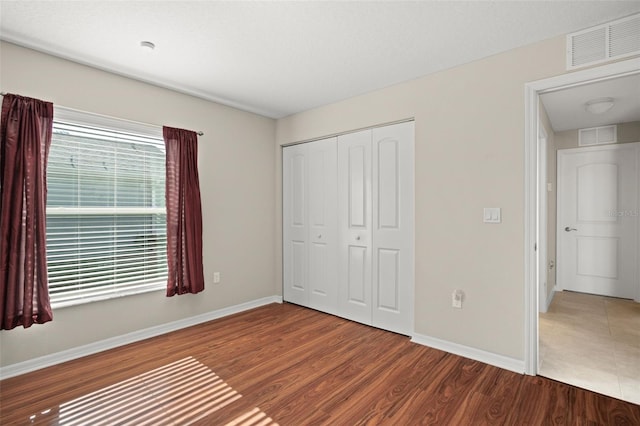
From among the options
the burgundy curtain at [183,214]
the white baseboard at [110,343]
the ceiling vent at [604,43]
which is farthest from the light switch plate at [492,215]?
the white baseboard at [110,343]

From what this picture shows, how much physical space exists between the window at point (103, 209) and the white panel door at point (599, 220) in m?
5.41

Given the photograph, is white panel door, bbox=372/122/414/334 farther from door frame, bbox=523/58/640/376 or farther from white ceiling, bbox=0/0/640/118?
door frame, bbox=523/58/640/376

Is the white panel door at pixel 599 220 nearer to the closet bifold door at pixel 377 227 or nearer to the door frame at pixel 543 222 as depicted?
the door frame at pixel 543 222

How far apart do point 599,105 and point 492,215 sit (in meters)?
2.00

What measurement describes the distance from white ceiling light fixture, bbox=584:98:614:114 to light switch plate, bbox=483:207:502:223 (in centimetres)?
189

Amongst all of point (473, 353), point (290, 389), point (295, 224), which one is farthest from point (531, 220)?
point (295, 224)

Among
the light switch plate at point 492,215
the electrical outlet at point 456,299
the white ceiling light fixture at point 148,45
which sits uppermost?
the white ceiling light fixture at point 148,45

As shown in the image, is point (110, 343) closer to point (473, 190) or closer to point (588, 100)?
point (473, 190)

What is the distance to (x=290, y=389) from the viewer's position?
222 centimetres

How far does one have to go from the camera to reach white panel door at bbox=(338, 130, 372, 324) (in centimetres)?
346

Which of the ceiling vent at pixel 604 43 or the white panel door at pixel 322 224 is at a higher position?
the ceiling vent at pixel 604 43

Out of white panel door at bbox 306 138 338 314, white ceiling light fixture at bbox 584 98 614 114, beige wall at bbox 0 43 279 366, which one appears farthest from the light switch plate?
beige wall at bbox 0 43 279 366

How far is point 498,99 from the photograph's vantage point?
8.42 ft

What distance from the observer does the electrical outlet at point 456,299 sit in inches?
108
